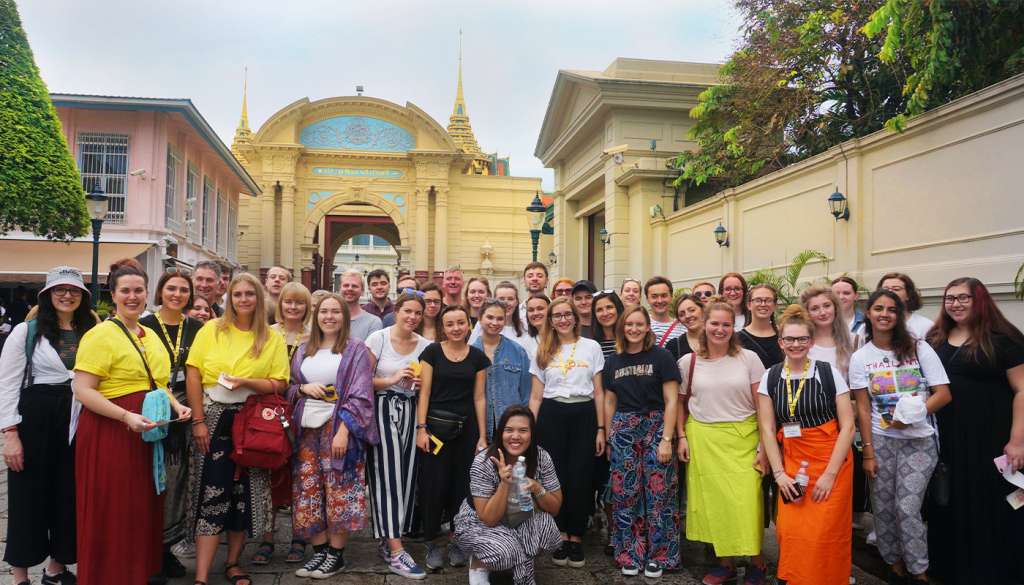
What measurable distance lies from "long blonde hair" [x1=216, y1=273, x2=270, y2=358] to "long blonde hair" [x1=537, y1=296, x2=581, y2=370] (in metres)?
1.81

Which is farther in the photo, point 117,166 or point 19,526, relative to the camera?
point 117,166

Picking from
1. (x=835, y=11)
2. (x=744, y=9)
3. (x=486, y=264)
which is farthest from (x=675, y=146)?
(x=486, y=264)

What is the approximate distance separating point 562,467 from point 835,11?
411 inches

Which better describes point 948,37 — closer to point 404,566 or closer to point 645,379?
point 645,379

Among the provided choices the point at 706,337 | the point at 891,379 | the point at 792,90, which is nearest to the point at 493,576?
the point at 706,337

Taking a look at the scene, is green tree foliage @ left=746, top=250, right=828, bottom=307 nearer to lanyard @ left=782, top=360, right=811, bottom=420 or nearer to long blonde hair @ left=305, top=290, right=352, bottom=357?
lanyard @ left=782, top=360, right=811, bottom=420

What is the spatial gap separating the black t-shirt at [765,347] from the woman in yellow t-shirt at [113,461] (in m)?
3.59

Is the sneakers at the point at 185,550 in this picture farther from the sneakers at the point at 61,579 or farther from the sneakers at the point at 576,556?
the sneakers at the point at 576,556

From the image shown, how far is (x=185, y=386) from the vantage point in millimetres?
4535

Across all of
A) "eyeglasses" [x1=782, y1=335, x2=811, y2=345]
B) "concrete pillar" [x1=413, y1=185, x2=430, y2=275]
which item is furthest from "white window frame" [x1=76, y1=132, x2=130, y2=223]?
"eyeglasses" [x1=782, y1=335, x2=811, y2=345]

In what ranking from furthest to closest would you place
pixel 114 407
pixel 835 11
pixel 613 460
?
1. pixel 835 11
2. pixel 613 460
3. pixel 114 407

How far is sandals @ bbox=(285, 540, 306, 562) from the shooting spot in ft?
15.6

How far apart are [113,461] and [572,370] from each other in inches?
109

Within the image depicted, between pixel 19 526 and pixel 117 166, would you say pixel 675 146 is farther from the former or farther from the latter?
pixel 19 526
